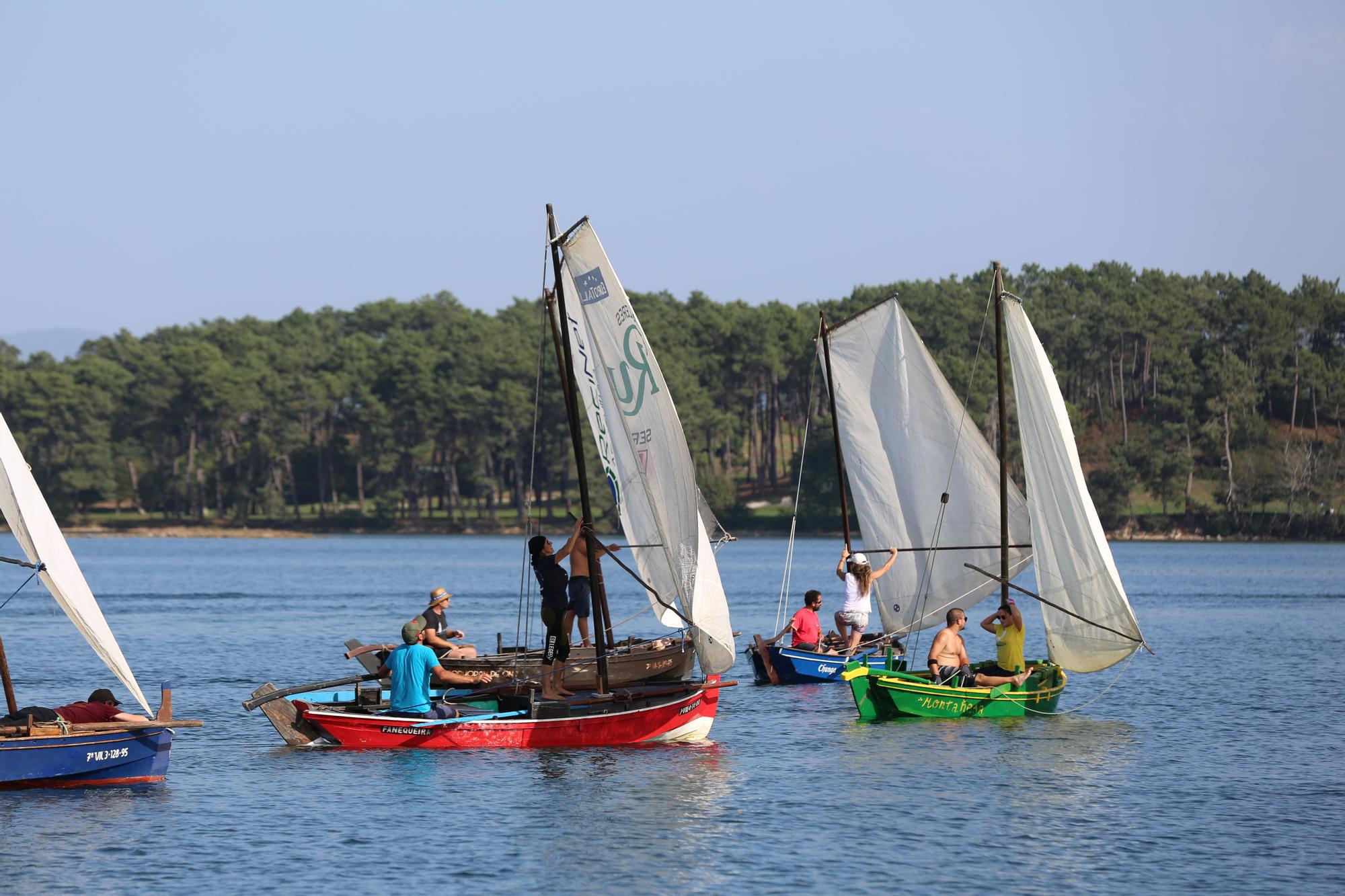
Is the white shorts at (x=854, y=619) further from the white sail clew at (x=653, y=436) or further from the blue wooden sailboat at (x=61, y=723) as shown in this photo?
the blue wooden sailboat at (x=61, y=723)

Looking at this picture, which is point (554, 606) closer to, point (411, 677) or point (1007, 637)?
point (411, 677)

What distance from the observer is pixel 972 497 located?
121ft

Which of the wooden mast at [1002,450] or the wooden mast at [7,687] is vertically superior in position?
the wooden mast at [1002,450]

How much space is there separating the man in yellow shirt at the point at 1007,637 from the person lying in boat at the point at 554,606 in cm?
736

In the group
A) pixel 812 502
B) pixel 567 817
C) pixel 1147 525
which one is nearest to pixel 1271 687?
pixel 567 817

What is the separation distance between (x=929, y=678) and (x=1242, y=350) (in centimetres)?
12892

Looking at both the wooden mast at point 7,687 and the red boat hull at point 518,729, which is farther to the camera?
the red boat hull at point 518,729

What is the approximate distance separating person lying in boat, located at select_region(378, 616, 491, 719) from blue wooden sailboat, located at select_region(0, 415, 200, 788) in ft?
→ 12.7

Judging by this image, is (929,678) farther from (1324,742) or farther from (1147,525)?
(1147,525)

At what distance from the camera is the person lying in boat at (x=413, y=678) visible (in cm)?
2581

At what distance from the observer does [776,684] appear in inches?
1453

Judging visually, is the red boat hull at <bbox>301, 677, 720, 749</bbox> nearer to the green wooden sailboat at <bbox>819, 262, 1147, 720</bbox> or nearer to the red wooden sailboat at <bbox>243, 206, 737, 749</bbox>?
the red wooden sailboat at <bbox>243, 206, 737, 749</bbox>

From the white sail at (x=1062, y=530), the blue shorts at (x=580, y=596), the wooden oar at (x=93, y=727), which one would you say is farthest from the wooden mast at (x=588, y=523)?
the white sail at (x=1062, y=530)

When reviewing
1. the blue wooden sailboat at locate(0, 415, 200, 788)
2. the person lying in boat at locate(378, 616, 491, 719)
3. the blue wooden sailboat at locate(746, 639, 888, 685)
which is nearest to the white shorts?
the blue wooden sailboat at locate(746, 639, 888, 685)
